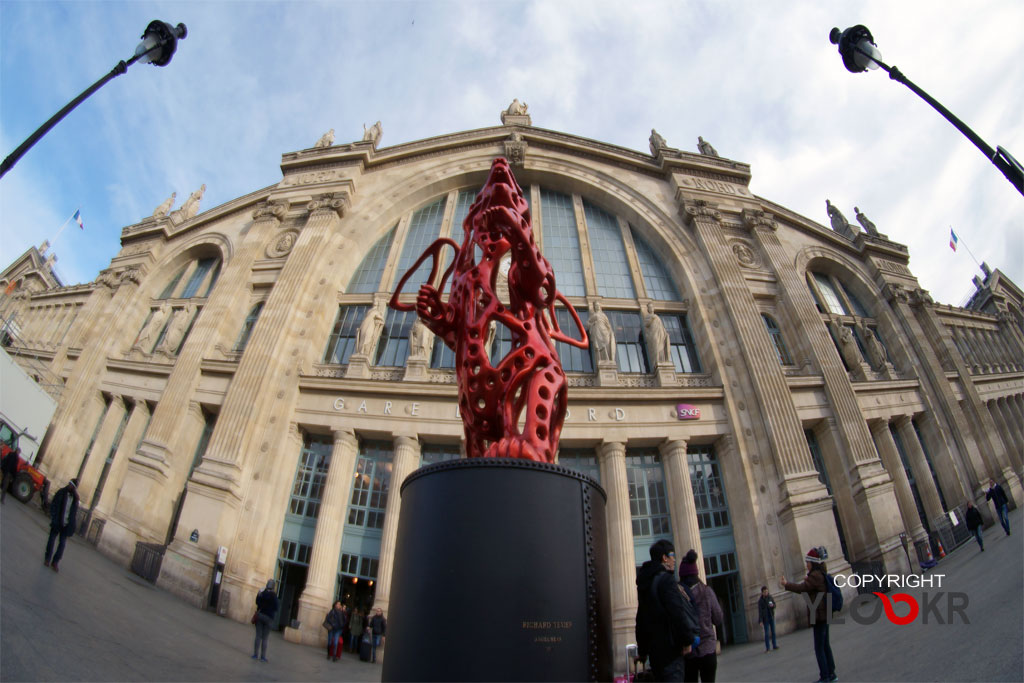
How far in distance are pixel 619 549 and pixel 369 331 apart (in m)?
13.6

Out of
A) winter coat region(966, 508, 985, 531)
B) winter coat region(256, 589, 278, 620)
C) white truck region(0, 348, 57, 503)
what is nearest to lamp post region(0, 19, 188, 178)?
winter coat region(256, 589, 278, 620)

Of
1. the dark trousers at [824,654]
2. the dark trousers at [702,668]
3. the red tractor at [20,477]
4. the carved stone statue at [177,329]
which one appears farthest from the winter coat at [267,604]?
the carved stone statue at [177,329]

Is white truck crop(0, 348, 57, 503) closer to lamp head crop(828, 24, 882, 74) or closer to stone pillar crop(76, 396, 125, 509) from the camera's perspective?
stone pillar crop(76, 396, 125, 509)

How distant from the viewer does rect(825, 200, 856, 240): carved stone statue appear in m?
29.3

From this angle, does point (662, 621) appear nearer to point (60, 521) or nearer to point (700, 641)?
point (700, 641)

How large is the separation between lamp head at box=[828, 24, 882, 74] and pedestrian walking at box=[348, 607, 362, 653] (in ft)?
67.4

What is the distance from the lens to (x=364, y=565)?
17234 mm

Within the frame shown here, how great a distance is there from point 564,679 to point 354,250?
23.3 meters

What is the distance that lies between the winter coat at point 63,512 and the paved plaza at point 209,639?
2.42 feet

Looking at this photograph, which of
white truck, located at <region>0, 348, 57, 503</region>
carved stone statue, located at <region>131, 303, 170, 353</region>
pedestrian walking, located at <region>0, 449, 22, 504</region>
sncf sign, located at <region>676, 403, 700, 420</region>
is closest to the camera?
pedestrian walking, located at <region>0, 449, 22, 504</region>

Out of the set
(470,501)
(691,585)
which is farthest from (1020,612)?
(470,501)

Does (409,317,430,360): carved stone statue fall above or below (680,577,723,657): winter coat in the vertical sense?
above

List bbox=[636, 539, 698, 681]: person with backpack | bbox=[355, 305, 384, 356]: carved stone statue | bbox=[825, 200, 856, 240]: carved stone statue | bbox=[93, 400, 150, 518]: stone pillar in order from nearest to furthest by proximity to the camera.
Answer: bbox=[636, 539, 698, 681]: person with backpack
bbox=[93, 400, 150, 518]: stone pillar
bbox=[355, 305, 384, 356]: carved stone statue
bbox=[825, 200, 856, 240]: carved stone statue

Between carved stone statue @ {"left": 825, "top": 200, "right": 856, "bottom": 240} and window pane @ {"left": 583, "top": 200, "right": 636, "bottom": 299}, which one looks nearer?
window pane @ {"left": 583, "top": 200, "right": 636, "bottom": 299}
